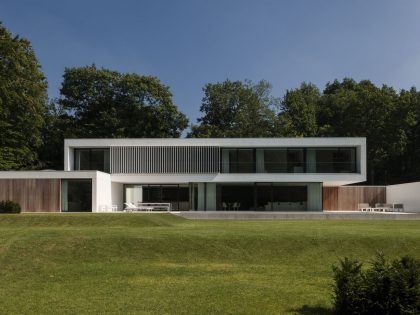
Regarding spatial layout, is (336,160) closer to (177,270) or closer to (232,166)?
(232,166)

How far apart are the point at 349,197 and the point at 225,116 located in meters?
21.4

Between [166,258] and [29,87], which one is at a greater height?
[29,87]

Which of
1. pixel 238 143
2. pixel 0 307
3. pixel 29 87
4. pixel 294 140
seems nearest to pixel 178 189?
pixel 238 143

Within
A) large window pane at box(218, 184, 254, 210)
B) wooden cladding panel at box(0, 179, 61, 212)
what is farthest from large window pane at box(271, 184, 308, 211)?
wooden cladding panel at box(0, 179, 61, 212)

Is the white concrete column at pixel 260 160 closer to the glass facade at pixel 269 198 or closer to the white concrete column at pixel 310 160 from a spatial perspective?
the glass facade at pixel 269 198

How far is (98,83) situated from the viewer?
183ft

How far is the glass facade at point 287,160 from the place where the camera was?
126 feet

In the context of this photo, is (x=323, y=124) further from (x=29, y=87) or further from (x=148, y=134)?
(x=29, y=87)

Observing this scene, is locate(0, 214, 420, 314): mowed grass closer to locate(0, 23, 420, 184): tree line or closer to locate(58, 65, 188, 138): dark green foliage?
locate(0, 23, 420, 184): tree line

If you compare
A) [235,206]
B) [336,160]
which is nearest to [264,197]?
[235,206]

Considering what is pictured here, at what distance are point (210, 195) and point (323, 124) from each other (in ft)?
95.1

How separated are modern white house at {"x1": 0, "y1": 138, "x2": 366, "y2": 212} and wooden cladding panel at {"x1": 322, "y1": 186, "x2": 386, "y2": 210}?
4.69 metres

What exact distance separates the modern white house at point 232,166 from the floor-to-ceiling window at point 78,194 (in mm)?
3352

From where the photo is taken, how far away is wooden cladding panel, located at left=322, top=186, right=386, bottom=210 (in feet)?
142
